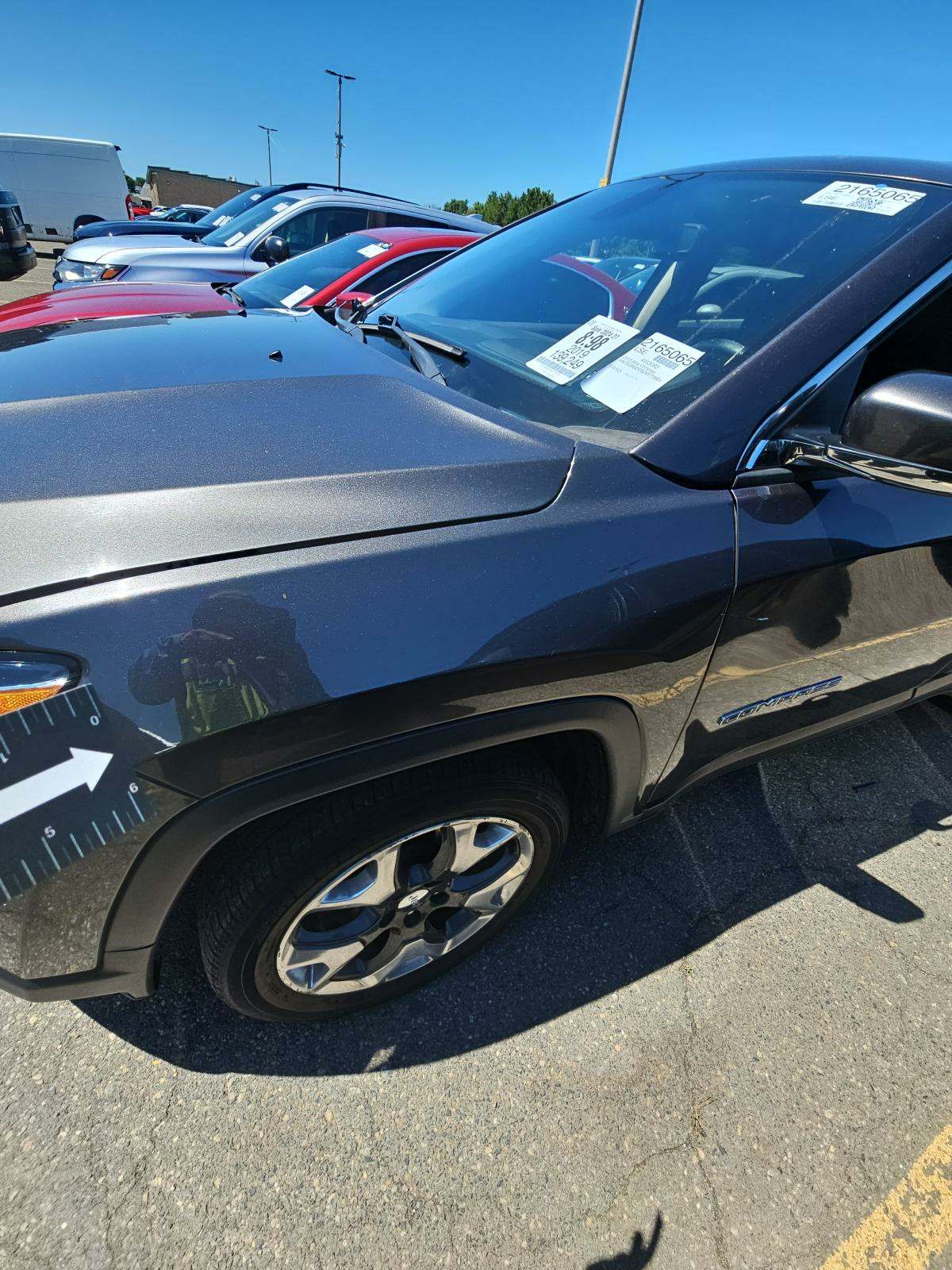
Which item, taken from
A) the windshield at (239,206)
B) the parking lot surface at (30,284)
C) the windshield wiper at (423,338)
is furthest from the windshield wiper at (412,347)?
the windshield at (239,206)

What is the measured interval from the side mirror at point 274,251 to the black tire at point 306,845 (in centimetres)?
570

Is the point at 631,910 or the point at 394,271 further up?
the point at 394,271

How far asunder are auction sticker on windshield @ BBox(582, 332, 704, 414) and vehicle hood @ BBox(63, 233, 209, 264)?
5522 millimetres

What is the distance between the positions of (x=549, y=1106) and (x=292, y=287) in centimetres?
440

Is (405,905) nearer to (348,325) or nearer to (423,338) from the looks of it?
(423,338)

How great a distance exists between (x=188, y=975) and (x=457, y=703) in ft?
3.42

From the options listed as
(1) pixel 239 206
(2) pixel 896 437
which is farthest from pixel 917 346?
(1) pixel 239 206

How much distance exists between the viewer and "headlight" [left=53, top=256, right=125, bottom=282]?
5.44 metres

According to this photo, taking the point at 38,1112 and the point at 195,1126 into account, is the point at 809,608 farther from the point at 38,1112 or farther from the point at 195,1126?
the point at 38,1112

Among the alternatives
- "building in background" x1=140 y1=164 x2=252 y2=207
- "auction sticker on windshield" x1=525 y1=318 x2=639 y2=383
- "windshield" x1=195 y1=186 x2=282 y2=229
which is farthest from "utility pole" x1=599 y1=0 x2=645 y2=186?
"building in background" x1=140 y1=164 x2=252 y2=207

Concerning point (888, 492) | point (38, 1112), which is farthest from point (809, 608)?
point (38, 1112)

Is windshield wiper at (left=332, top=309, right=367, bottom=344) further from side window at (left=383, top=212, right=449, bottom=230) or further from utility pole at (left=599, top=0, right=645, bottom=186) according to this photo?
utility pole at (left=599, top=0, right=645, bottom=186)

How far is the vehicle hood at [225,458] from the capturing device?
1.02 metres

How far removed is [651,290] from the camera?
1.85 m
